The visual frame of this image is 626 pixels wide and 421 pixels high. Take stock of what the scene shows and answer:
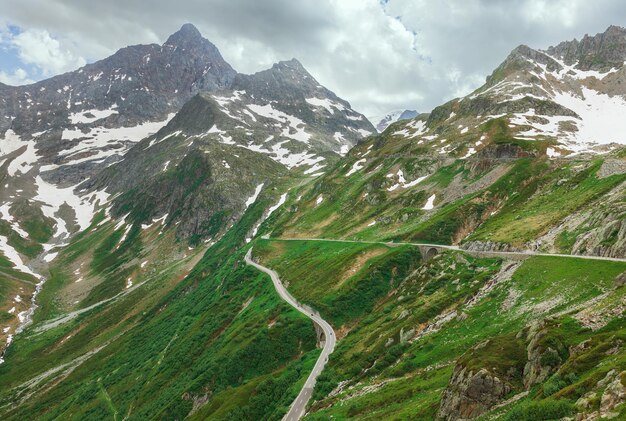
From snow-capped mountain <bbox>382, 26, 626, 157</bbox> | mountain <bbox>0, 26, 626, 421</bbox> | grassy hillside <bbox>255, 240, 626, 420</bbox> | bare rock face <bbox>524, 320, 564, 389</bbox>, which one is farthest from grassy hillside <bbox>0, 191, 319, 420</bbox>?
snow-capped mountain <bbox>382, 26, 626, 157</bbox>

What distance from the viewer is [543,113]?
155 m

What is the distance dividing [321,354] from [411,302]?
1570 centimetres

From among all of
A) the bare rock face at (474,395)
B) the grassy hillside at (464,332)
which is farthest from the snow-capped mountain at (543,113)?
the bare rock face at (474,395)

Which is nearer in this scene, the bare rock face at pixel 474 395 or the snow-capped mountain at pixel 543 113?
the bare rock face at pixel 474 395

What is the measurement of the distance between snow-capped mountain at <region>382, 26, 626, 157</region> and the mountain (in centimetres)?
103

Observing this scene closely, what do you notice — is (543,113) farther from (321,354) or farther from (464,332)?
(464,332)

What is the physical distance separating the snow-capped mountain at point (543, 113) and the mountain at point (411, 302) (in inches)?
40.5

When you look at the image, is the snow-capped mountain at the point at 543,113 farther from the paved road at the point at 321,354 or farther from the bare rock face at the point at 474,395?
the bare rock face at the point at 474,395

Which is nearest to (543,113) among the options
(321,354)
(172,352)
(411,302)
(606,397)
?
(411,302)

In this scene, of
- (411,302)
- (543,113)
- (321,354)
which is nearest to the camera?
(411,302)

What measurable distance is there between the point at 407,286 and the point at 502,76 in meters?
161

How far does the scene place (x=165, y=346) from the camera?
11544 centimetres

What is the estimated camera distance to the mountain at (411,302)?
30766mm

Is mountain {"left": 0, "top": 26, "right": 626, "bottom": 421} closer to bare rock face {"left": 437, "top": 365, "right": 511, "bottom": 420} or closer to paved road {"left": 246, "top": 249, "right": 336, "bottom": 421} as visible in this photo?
bare rock face {"left": 437, "top": 365, "right": 511, "bottom": 420}
